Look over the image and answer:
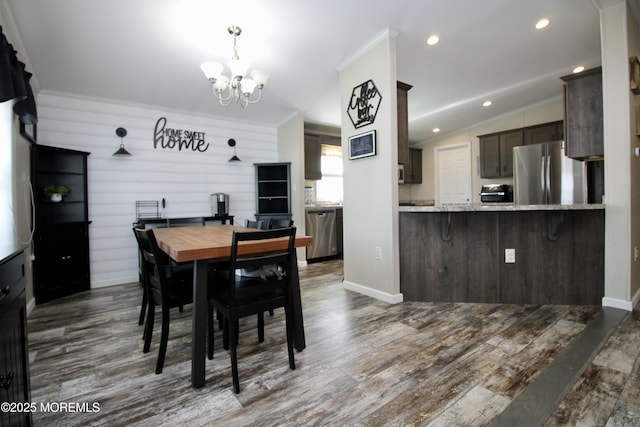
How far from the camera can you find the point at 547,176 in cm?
435

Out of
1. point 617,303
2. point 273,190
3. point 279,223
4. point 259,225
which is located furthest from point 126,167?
point 617,303

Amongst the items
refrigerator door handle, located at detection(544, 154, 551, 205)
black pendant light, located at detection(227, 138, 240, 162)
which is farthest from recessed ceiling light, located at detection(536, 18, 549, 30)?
black pendant light, located at detection(227, 138, 240, 162)

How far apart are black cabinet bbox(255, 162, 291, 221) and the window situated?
93 cm

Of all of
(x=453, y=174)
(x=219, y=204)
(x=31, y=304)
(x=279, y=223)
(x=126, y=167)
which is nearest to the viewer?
(x=279, y=223)

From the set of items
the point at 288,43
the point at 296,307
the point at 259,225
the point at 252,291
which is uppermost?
the point at 288,43

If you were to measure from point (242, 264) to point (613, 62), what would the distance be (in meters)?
3.39

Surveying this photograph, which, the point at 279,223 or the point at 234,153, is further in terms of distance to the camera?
the point at 234,153

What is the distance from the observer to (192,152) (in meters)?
4.43

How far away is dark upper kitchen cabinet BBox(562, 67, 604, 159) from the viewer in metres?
2.71

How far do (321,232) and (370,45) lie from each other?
2.94 metres

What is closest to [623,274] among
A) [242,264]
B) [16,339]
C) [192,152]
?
[242,264]

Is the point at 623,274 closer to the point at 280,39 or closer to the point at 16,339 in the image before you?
the point at 280,39

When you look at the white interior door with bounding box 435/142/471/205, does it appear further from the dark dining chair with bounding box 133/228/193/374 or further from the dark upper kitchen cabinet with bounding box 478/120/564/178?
the dark dining chair with bounding box 133/228/193/374

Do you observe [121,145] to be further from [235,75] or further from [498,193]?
[498,193]
